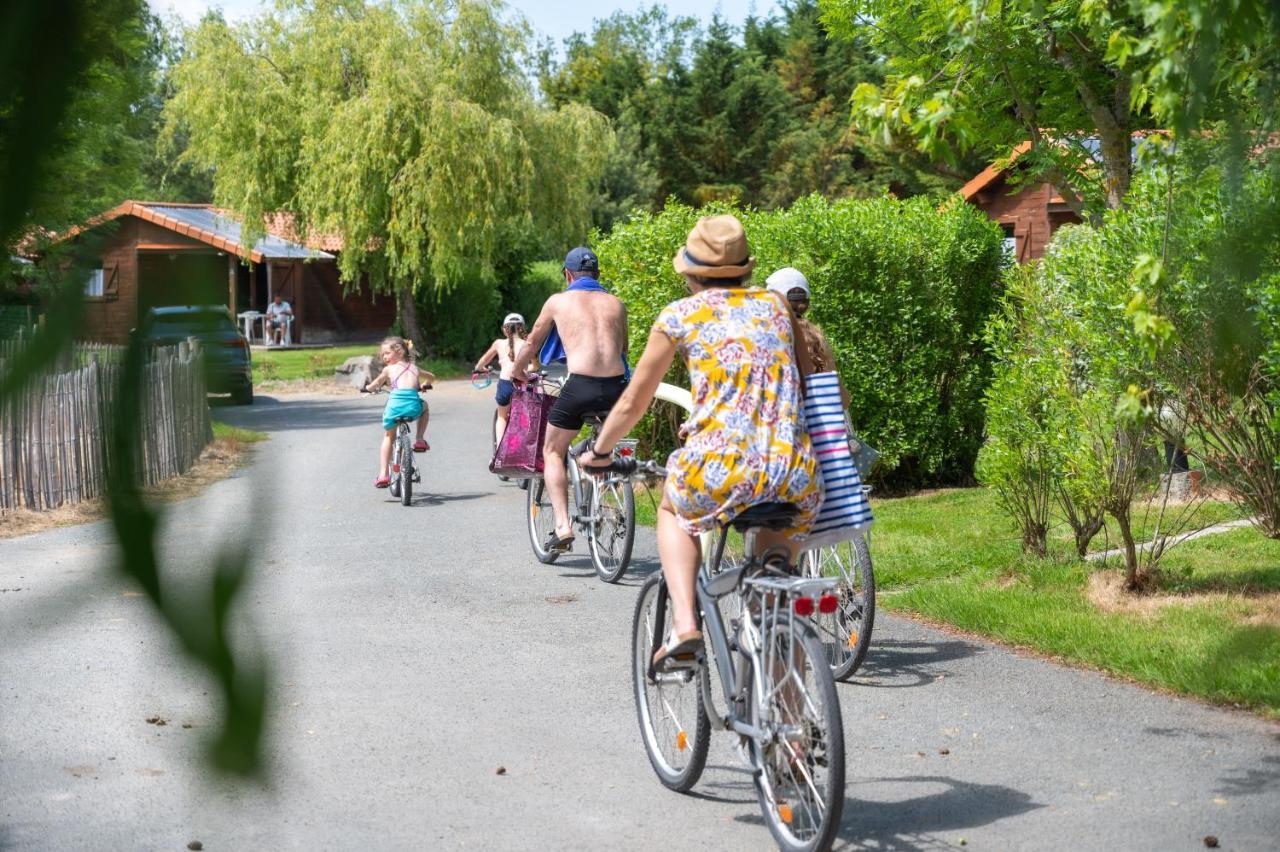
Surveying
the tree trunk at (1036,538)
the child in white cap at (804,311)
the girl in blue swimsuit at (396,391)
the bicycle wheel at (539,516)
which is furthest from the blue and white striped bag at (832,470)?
the girl in blue swimsuit at (396,391)

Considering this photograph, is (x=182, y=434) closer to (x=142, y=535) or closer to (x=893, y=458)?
(x=142, y=535)

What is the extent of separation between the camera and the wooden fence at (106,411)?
781 mm

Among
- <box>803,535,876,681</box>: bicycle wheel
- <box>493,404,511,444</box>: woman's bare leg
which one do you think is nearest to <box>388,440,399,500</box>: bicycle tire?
<box>493,404,511,444</box>: woman's bare leg

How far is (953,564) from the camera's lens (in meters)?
8.80

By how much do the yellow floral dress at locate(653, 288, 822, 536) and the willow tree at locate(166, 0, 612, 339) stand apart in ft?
80.9

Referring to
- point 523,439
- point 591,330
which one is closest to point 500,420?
point 523,439

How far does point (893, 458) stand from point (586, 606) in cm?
439

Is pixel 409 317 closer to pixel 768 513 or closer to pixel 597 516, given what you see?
pixel 597 516

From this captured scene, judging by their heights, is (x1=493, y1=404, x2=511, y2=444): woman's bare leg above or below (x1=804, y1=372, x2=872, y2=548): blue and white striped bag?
below

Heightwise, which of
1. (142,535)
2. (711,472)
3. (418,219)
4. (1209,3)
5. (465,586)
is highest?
(418,219)

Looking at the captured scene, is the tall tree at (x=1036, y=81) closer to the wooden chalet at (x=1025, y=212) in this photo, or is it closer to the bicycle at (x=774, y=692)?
the bicycle at (x=774, y=692)

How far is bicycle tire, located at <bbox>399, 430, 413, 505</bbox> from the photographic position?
12.4 m

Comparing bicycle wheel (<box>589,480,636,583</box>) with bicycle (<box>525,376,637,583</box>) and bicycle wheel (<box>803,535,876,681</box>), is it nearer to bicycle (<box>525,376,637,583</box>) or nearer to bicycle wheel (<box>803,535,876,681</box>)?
bicycle (<box>525,376,637,583</box>)

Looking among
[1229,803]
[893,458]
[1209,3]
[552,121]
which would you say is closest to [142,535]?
[1209,3]
